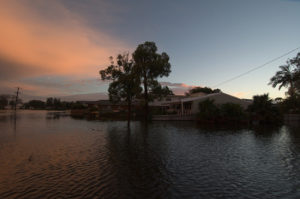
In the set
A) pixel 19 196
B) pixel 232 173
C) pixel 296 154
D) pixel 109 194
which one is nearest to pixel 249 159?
pixel 232 173

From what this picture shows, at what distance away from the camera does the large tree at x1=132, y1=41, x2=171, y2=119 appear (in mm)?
35312

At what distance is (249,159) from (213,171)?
3053 mm

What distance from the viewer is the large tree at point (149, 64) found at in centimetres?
3531

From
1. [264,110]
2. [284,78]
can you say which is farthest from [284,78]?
[264,110]

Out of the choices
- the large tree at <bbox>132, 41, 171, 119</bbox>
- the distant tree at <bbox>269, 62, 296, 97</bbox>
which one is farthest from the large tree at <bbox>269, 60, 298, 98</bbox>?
the large tree at <bbox>132, 41, 171, 119</bbox>

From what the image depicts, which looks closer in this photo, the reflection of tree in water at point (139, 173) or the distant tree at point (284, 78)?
the reflection of tree in water at point (139, 173)

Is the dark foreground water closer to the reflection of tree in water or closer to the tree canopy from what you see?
the reflection of tree in water

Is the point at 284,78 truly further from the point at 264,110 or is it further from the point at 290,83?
the point at 264,110

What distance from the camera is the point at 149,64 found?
35.3 metres

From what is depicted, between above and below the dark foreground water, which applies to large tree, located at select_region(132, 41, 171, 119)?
above

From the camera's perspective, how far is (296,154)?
34.6ft

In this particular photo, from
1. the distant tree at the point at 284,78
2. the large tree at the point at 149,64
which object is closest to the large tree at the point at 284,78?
the distant tree at the point at 284,78

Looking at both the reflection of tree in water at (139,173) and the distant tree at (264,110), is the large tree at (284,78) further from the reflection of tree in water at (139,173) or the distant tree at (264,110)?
the reflection of tree in water at (139,173)

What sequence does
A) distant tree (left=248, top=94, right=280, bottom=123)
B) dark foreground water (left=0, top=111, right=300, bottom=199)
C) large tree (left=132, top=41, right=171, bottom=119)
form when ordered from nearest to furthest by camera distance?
dark foreground water (left=0, top=111, right=300, bottom=199), distant tree (left=248, top=94, right=280, bottom=123), large tree (left=132, top=41, right=171, bottom=119)
